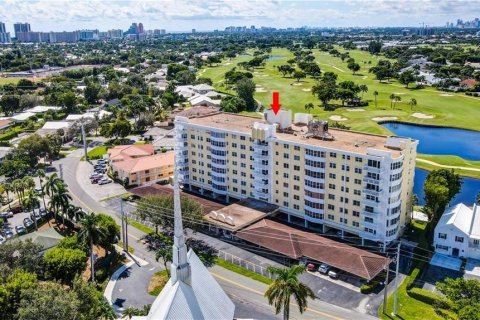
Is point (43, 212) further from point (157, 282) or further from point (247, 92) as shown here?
point (247, 92)

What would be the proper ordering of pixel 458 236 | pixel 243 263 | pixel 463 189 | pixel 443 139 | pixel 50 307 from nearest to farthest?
1. pixel 50 307
2. pixel 458 236
3. pixel 243 263
4. pixel 463 189
5. pixel 443 139

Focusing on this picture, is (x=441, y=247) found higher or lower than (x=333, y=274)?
higher

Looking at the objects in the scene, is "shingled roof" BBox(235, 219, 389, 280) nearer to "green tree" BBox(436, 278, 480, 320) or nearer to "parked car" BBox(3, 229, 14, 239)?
"green tree" BBox(436, 278, 480, 320)

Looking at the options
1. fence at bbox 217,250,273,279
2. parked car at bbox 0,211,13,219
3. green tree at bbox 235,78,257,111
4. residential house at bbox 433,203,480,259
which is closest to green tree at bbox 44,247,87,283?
fence at bbox 217,250,273,279

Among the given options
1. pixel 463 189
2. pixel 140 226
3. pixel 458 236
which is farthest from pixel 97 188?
pixel 463 189

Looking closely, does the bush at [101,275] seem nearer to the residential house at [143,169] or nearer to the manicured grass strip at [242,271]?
the manicured grass strip at [242,271]

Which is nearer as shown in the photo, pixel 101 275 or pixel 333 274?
pixel 333 274

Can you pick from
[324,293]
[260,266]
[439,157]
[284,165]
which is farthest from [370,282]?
[439,157]

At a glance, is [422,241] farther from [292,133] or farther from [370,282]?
[292,133]
